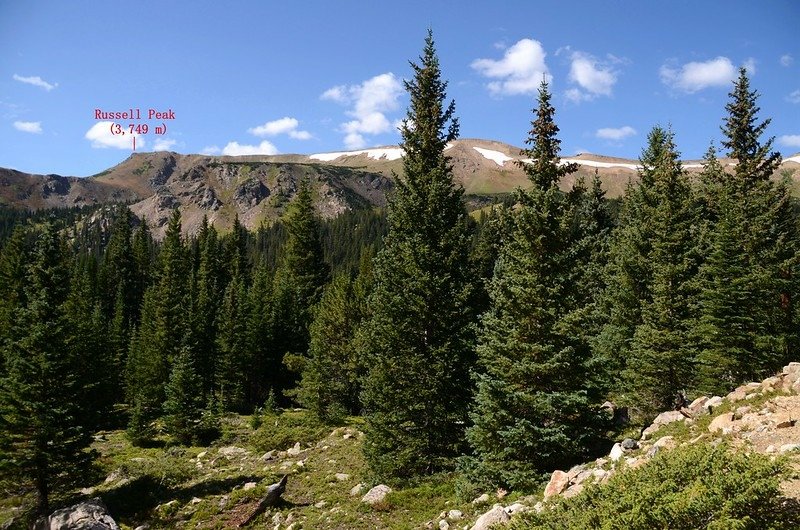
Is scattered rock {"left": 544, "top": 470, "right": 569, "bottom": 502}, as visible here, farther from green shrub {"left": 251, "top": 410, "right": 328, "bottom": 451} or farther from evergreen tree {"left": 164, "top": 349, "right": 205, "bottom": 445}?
evergreen tree {"left": 164, "top": 349, "right": 205, "bottom": 445}

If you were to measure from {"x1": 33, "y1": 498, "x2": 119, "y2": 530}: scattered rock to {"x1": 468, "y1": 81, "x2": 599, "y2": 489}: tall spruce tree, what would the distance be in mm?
14604

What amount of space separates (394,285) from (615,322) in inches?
670

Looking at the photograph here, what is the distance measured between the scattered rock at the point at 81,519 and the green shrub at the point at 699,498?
726 inches

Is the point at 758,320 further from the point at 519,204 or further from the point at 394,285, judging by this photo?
the point at 394,285

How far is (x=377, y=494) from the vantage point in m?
17.0

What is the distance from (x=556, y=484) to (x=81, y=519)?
59.3 feet

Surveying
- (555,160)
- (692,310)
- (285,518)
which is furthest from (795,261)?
(285,518)

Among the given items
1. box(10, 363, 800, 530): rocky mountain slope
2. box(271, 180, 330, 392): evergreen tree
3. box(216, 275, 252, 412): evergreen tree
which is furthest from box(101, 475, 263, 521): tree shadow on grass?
box(271, 180, 330, 392): evergreen tree

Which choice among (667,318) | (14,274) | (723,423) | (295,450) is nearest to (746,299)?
(667,318)

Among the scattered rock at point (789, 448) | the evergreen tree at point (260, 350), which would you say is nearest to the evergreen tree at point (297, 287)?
the evergreen tree at point (260, 350)

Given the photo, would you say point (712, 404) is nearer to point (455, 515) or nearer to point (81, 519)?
point (455, 515)

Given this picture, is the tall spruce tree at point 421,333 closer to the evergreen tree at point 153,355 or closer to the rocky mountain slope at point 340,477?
the rocky mountain slope at point 340,477

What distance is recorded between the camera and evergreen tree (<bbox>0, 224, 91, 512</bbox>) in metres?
21.3

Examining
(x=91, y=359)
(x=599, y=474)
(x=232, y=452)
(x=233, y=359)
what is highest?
(x=599, y=474)
